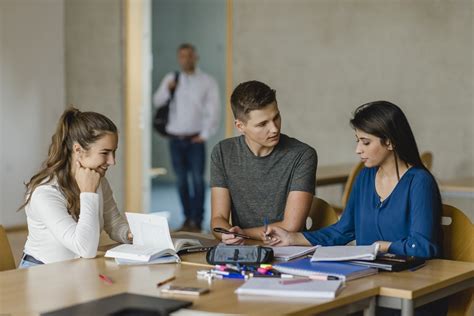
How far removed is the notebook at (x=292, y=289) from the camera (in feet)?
7.66

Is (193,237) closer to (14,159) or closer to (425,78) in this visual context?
(425,78)

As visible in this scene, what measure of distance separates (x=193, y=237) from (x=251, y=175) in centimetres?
38

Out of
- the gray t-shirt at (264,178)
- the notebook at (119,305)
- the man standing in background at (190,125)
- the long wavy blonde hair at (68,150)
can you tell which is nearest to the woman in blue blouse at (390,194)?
the gray t-shirt at (264,178)

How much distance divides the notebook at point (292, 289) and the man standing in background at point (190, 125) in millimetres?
5073

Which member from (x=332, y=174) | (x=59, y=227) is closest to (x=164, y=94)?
(x=332, y=174)

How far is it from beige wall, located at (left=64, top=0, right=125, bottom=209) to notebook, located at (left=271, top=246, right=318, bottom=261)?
16.5 feet

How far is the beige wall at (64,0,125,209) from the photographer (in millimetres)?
7922

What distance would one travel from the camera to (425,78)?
6.32m

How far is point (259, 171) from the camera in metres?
3.60

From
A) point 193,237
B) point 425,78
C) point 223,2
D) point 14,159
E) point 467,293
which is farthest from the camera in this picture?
point 223,2

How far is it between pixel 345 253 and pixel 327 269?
0.17 m

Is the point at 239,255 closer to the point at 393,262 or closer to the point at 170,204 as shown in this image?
the point at 393,262

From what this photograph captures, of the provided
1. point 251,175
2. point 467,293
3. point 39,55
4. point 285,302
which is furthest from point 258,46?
point 285,302

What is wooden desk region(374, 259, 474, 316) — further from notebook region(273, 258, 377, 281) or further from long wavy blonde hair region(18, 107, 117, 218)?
long wavy blonde hair region(18, 107, 117, 218)
